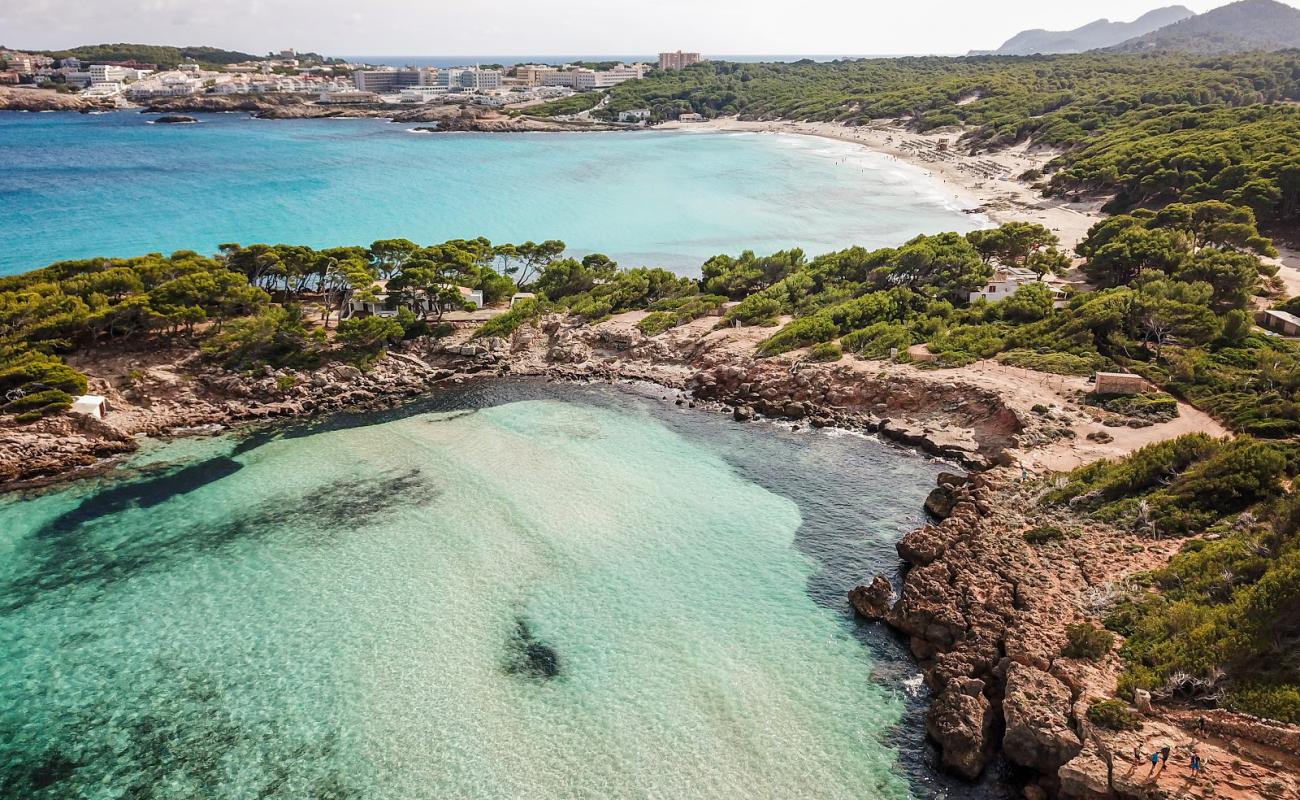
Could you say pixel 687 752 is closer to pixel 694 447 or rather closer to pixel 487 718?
pixel 487 718

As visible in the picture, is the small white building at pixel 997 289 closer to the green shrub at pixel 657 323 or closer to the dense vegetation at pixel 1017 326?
the dense vegetation at pixel 1017 326

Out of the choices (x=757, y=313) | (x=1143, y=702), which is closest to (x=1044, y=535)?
(x=1143, y=702)

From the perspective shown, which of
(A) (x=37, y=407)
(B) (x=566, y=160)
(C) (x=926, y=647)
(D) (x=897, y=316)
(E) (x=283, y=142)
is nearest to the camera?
(C) (x=926, y=647)

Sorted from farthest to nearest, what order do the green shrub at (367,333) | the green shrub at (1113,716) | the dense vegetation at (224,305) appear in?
the green shrub at (367,333) → the dense vegetation at (224,305) → the green shrub at (1113,716)

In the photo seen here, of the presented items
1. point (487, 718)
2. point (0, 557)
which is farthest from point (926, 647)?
point (0, 557)

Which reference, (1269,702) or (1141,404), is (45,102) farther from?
(1269,702)

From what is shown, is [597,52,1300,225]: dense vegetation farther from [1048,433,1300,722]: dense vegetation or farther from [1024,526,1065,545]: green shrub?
[1024,526,1065,545]: green shrub

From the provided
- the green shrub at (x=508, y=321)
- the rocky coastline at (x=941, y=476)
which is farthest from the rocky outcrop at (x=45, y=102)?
the green shrub at (x=508, y=321)
